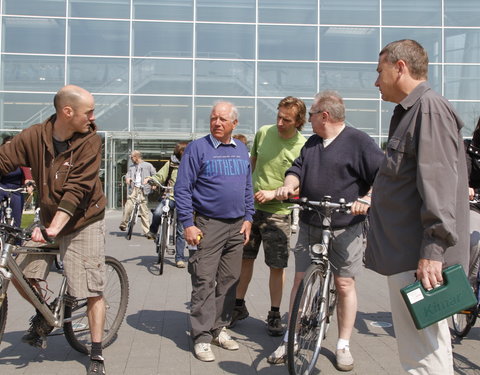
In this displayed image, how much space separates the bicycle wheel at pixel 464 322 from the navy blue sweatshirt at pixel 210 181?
1969 millimetres

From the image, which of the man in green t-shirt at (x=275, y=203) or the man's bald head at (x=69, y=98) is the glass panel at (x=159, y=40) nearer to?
the man in green t-shirt at (x=275, y=203)

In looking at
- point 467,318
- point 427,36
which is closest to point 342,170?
point 467,318

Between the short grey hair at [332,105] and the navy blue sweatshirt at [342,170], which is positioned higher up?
the short grey hair at [332,105]

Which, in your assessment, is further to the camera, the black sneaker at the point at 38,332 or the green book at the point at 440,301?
the black sneaker at the point at 38,332

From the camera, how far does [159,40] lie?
22312 mm

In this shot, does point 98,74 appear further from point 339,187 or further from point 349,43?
point 339,187

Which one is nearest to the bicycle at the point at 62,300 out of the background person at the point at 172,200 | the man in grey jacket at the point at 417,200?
the man in grey jacket at the point at 417,200

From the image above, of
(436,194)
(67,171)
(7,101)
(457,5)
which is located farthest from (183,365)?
(457,5)

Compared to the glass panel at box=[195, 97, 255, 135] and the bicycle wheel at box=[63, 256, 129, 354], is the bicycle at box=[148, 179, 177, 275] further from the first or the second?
the glass panel at box=[195, 97, 255, 135]

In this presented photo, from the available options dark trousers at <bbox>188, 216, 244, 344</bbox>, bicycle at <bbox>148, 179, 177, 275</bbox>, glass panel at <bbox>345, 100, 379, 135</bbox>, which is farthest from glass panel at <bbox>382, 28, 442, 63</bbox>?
dark trousers at <bbox>188, 216, 244, 344</bbox>

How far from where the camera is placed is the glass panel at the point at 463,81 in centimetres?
2247

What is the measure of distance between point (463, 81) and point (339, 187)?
2004 cm

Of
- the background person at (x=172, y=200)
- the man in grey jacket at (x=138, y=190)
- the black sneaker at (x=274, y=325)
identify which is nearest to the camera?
the black sneaker at (x=274, y=325)

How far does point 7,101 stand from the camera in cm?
2175
